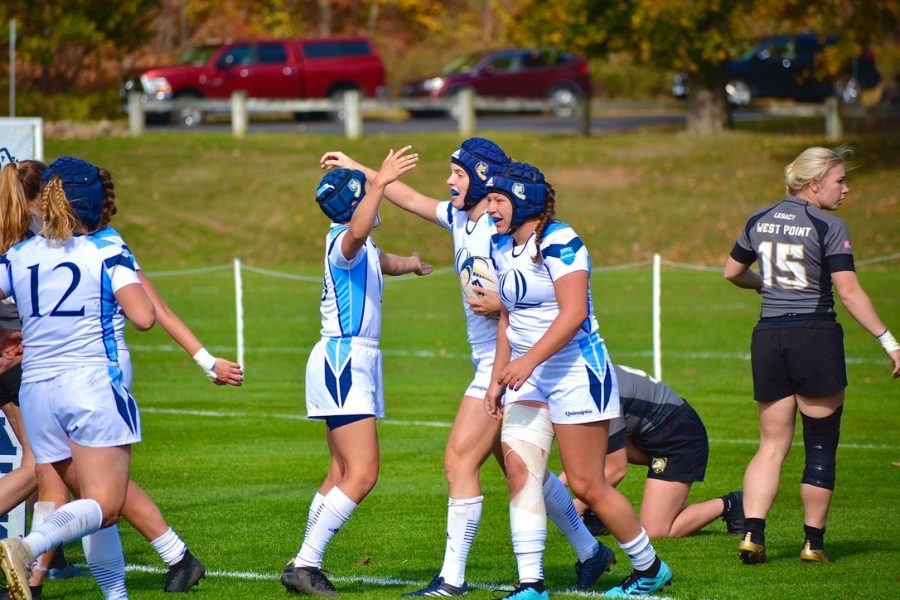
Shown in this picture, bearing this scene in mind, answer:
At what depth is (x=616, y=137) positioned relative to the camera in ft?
118

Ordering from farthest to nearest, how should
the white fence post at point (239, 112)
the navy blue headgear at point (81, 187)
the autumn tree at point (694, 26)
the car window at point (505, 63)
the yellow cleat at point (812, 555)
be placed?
the car window at point (505, 63) → the white fence post at point (239, 112) → the autumn tree at point (694, 26) → the yellow cleat at point (812, 555) → the navy blue headgear at point (81, 187)

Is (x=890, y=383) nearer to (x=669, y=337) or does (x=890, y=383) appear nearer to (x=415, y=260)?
(x=669, y=337)

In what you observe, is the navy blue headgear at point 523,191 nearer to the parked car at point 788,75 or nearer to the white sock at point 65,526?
the white sock at point 65,526

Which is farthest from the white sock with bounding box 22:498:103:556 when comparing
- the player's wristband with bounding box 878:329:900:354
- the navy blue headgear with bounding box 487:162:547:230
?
the player's wristband with bounding box 878:329:900:354

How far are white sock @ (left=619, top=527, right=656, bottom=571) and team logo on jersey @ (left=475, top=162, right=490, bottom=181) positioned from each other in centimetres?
190

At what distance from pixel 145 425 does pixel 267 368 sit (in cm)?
411

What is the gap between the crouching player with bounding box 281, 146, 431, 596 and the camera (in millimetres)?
7012

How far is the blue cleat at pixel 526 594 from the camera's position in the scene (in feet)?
21.6

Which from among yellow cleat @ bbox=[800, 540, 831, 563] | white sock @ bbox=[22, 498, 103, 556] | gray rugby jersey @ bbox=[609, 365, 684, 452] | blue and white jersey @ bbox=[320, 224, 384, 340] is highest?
blue and white jersey @ bbox=[320, 224, 384, 340]

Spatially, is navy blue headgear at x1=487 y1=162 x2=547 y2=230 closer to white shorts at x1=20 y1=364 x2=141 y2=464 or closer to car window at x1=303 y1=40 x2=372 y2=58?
white shorts at x1=20 y1=364 x2=141 y2=464

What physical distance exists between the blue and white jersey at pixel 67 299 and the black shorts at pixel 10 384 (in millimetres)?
1160

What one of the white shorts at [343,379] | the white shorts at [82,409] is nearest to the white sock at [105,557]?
the white shorts at [82,409]

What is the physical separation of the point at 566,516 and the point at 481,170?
177 cm

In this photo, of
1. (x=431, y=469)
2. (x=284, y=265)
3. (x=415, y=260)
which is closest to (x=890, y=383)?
(x=431, y=469)
